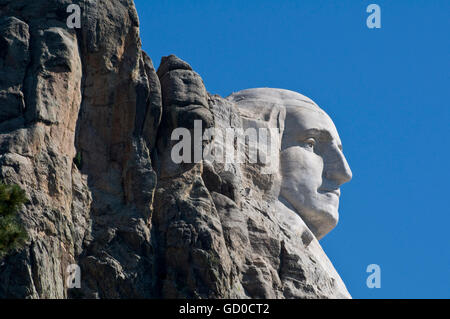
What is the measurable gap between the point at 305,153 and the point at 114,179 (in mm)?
9615

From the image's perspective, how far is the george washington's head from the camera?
51250 millimetres

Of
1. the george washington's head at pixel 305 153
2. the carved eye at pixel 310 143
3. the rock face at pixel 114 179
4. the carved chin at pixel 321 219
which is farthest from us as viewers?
the carved eye at pixel 310 143

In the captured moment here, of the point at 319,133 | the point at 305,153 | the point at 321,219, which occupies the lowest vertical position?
the point at 321,219

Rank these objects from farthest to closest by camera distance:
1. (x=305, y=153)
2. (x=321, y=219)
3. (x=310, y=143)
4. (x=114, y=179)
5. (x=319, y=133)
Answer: (x=319, y=133) < (x=310, y=143) < (x=305, y=153) < (x=321, y=219) < (x=114, y=179)

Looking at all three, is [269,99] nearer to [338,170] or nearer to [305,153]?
[305,153]

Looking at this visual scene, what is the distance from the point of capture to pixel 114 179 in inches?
1731

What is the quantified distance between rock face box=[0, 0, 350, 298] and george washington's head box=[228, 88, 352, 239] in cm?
446

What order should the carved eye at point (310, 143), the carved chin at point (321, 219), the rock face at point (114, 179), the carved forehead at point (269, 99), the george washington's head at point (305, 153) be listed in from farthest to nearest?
the carved forehead at point (269, 99) → the carved eye at point (310, 143) → the carved chin at point (321, 219) → the george washington's head at point (305, 153) → the rock face at point (114, 179)

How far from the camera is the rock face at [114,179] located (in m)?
41.6

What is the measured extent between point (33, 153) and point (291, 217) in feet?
35.4

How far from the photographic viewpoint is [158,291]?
42.7m

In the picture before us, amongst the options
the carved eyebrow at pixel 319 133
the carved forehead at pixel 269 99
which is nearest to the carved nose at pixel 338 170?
the carved eyebrow at pixel 319 133

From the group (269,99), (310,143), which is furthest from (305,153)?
(269,99)

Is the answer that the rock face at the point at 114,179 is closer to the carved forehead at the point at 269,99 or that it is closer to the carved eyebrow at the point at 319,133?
the carved forehead at the point at 269,99
